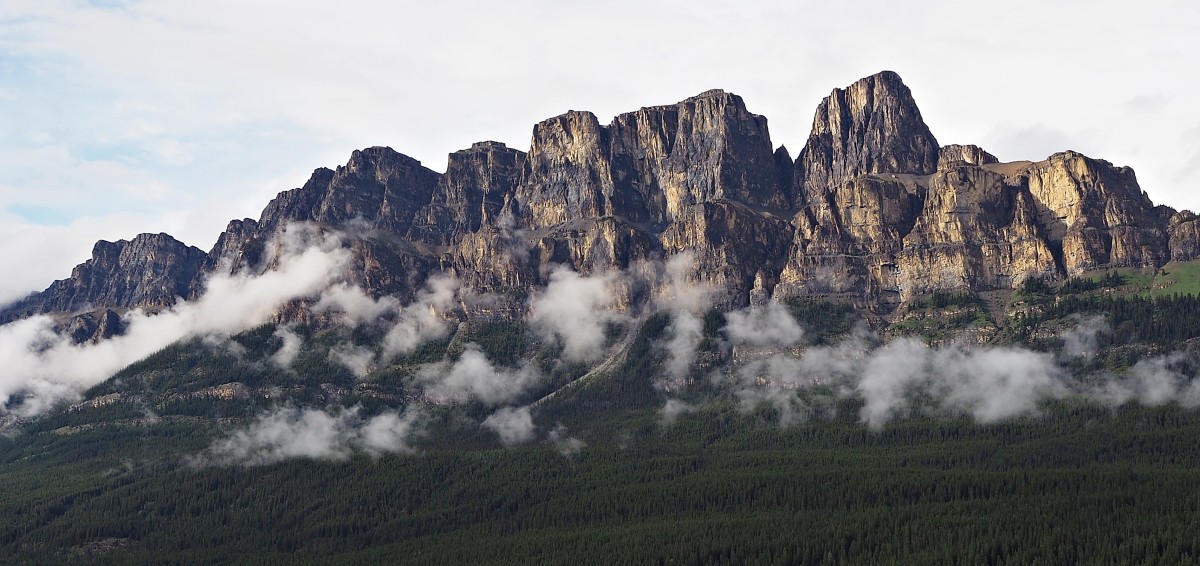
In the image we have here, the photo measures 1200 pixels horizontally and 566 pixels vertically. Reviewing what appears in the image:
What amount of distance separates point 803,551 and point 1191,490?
58.5 meters

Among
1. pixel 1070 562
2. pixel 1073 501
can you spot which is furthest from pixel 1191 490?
pixel 1070 562

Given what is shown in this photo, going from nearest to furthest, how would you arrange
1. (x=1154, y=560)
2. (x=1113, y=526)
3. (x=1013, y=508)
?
(x=1154, y=560)
(x=1113, y=526)
(x=1013, y=508)

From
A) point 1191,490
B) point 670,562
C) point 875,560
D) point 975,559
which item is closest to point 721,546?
point 670,562

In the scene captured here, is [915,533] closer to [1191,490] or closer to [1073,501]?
[1073,501]

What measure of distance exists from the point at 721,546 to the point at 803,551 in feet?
42.2

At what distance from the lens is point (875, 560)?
186m

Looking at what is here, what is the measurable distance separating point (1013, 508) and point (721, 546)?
44536 mm

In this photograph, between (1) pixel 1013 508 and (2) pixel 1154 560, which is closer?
(2) pixel 1154 560

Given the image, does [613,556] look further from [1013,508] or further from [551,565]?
[1013,508]

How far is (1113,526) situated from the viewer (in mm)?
185375

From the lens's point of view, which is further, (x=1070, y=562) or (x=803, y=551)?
(x=803, y=551)

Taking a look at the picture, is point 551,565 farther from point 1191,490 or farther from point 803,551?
point 1191,490

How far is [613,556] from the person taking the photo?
199 metres

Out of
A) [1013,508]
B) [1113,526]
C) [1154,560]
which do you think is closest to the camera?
[1154,560]
